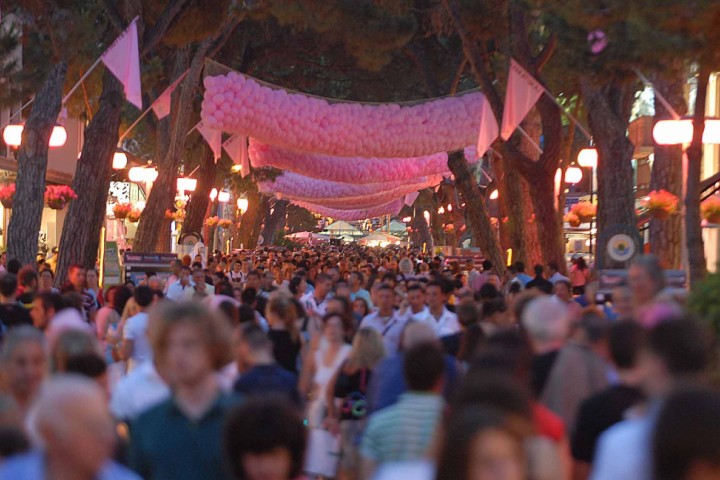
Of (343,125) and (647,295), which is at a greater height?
(343,125)

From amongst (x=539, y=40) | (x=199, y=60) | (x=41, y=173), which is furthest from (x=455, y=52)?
(x=41, y=173)

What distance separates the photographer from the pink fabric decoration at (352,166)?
2620cm

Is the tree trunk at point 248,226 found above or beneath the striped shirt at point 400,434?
above

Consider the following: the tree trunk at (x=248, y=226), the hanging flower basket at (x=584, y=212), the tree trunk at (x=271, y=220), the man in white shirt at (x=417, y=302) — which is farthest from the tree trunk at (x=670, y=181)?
the tree trunk at (x=271, y=220)

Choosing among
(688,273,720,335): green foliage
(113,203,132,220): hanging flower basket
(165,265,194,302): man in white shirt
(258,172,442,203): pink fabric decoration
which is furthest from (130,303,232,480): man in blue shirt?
(258,172,442,203): pink fabric decoration

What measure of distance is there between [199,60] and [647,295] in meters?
16.4

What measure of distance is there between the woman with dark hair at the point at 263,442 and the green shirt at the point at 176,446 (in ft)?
1.73

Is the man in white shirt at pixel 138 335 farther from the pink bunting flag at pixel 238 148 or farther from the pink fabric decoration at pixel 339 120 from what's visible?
the pink bunting flag at pixel 238 148

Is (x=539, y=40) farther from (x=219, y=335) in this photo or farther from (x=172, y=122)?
(x=219, y=335)

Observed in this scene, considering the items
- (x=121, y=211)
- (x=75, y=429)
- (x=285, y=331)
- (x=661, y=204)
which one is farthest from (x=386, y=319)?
(x=121, y=211)

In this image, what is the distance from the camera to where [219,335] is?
193 inches

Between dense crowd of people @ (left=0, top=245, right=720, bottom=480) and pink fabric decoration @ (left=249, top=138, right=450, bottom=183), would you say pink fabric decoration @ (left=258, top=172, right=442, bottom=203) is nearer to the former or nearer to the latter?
pink fabric decoration @ (left=249, top=138, right=450, bottom=183)

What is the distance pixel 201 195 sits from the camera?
3173 cm

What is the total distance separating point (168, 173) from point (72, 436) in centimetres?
2081
